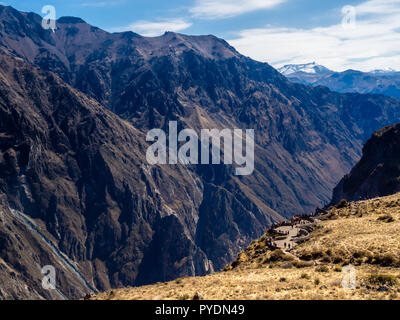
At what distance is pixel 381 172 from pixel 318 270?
15153cm

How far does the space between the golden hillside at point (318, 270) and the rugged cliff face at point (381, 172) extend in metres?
Answer: 110

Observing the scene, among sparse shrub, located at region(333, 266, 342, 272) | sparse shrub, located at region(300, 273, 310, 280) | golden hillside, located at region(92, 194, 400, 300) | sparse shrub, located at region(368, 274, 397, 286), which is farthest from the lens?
sparse shrub, located at region(333, 266, 342, 272)

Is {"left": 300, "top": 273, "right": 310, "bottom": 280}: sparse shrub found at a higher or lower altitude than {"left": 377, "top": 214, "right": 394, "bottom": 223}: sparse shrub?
lower

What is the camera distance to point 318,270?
132 ft

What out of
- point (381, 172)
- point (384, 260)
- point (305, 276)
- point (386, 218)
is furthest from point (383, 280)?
point (381, 172)

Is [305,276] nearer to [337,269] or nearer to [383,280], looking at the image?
[337,269]

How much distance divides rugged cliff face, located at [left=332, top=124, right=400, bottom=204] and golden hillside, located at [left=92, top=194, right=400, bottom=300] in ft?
361

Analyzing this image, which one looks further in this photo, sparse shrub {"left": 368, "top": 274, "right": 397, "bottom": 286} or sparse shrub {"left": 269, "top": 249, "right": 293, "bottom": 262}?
sparse shrub {"left": 269, "top": 249, "right": 293, "bottom": 262}

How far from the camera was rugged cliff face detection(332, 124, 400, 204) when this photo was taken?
163 meters

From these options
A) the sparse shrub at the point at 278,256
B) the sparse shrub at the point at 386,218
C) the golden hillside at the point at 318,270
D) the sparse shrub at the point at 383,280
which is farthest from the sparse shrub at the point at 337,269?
the sparse shrub at the point at 386,218

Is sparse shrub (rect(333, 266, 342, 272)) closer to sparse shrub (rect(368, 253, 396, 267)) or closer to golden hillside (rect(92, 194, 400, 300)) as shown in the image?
golden hillside (rect(92, 194, 400, 300))

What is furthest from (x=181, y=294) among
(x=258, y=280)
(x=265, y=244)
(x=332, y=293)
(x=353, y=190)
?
(x=353, y=190)

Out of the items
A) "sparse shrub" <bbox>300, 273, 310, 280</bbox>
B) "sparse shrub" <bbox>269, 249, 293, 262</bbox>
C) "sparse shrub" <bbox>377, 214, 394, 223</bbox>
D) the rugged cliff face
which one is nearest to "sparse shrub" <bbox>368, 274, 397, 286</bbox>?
"sparse shrub" <bbox>300, 273, 310, 280</bbox>
